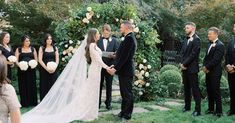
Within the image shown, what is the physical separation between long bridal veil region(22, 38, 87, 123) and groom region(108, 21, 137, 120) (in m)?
0.81

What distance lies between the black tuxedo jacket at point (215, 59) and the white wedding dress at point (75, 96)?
206 cm

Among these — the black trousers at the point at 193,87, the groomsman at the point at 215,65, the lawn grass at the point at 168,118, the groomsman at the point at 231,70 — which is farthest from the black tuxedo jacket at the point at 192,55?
the lawn grass at the point at 168,118

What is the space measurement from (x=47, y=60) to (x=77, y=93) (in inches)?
70.9

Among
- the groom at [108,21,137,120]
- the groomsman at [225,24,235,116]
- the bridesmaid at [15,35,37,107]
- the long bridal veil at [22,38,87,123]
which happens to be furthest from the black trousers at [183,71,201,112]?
the bridesmaid at [15,35,37,107]

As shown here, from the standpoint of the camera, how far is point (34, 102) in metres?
9.17

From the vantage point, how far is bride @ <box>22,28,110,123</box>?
727cm

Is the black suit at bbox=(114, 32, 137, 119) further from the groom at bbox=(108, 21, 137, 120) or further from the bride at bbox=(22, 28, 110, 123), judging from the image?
the bride at bbox=(22, 28, 110, 123)

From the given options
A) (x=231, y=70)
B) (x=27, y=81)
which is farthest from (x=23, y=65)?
(x=231, y=70)

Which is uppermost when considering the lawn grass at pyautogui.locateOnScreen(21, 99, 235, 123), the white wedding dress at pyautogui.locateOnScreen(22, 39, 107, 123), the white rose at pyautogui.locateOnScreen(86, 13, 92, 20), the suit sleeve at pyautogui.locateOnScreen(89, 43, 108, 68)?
the white rose at pyautogui.locateOnScreen(86, 13, 92, 20)

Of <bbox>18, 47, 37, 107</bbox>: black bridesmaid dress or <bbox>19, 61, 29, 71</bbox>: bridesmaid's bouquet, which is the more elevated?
<bbox>19, 61, 29, 71</bbox>: bridesmaid's bouquet

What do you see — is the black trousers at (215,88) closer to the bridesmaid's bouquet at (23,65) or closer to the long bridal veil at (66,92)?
the long bridal veil at (66,92)

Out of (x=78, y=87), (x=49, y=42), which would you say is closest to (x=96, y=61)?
(x=78, y=87)

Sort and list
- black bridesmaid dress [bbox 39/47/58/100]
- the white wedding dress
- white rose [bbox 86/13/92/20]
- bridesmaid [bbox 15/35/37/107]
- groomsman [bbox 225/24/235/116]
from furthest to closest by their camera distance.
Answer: white rose [bbox 86/13/92/20], bridesmaid [bbox 15/35/37/107], black bridesmaid dress [bbox 39/47/58/100], groomsman [bbox 225/24/235/116], the white wedding dress

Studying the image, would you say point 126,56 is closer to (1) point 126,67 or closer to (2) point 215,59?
(1) point 126,67
